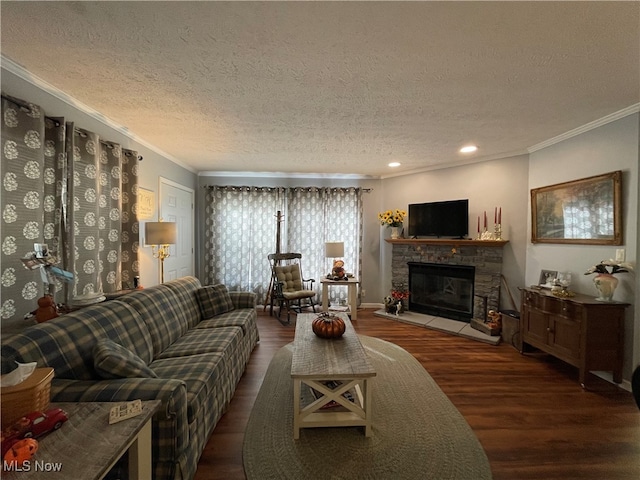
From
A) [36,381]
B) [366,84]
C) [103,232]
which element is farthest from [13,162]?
[366,84]

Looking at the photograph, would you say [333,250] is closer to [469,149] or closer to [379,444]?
[469,149]

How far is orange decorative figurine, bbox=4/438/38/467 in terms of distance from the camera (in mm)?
882

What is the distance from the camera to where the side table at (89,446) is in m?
0.89

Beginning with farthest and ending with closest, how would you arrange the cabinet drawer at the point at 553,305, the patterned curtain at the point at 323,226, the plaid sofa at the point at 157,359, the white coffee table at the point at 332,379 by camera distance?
1. the patterned curtain at the point at 323,226
2. the cabinet drawer at the point at 553,305
3. the white coffee table at the point at 332,379
4. the plaid sofa at the point at 157,359

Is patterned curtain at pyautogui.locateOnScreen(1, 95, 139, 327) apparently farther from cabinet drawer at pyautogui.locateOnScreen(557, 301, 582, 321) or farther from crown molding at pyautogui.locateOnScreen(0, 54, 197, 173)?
cabinet drawer at pyautogui.locateOnScreen(557, 301, 582, 321)

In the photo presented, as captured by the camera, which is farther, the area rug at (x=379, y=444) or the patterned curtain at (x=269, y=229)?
the patterned curtain at (x=269, y=229)

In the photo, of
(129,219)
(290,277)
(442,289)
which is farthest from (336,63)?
(442,289)

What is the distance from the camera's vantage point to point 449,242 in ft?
14.5

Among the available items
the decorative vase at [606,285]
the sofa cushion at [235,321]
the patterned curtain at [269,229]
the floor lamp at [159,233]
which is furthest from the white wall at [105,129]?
the decorative vase at [606,285]

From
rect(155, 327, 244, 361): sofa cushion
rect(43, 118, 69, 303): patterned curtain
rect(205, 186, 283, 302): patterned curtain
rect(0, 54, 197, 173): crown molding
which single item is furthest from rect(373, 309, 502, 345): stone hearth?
rect(0, 54, 197, 173): crown molding

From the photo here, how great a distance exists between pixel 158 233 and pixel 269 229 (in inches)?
89.9

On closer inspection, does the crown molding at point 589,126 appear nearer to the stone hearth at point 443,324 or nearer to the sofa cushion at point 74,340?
the stone hearth at point 443,324

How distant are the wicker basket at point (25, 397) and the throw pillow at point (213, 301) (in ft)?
6.51

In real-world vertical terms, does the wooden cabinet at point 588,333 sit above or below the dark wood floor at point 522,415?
above
